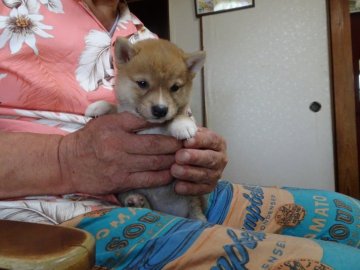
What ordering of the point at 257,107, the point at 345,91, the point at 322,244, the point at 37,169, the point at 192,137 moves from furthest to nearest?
the point at 257,107, the point at 345,91, the point at 192,137, the point at 37,169, the point at 322,244

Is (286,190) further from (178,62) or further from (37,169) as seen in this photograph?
(37,169)

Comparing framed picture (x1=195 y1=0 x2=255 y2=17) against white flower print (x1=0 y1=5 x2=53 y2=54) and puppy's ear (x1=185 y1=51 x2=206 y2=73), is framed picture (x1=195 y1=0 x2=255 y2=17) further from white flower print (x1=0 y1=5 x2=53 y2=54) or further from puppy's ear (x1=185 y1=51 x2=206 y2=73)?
white flower print (x1=0 y1=5 x2=53 y2=54)

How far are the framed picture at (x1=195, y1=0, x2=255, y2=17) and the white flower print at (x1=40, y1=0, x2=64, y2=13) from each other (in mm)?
1439

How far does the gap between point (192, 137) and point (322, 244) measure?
366mm

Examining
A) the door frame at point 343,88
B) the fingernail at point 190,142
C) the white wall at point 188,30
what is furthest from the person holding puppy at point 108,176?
the white wall at point 188,30

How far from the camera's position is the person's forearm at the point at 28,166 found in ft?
2.43

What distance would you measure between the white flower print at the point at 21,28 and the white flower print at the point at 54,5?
0.18 ft

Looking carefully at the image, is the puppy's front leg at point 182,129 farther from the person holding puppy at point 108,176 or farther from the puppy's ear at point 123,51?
the puppy's ear at point 123,51

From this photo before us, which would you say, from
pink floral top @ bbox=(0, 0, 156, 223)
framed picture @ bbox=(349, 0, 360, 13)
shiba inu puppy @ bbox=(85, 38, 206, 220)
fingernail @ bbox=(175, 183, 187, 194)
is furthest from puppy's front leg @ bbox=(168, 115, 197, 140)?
framed picture @ bbox=(349, 0, 360, 13)

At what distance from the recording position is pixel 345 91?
6.63 ft

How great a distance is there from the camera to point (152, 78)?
96 centimetres

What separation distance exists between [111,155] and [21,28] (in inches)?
15.7

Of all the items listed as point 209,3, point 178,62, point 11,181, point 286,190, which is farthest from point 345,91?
point 11,181

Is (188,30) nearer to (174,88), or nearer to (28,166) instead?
(174,88)
